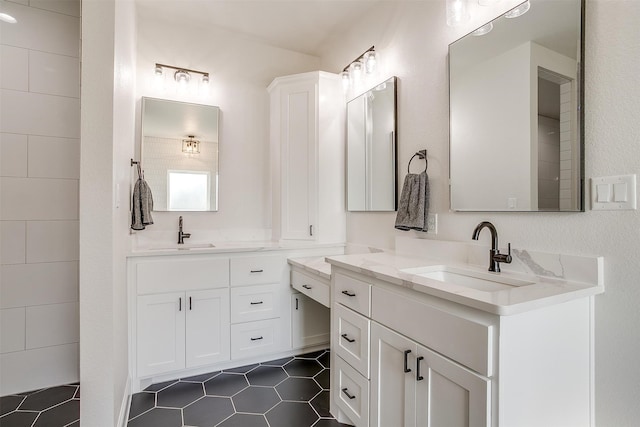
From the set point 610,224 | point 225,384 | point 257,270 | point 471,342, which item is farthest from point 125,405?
point 610,224

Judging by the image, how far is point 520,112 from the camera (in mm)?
1409

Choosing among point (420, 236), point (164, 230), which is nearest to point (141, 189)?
point (164, 230)

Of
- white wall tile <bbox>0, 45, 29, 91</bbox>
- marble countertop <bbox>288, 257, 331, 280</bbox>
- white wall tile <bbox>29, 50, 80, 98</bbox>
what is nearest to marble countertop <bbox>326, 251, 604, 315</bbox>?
marble countertop <bbox>288, 257, 331, 280</bbox>

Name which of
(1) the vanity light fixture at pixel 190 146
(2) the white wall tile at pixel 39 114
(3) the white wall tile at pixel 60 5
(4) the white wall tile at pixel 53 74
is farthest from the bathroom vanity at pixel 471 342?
(3) the white wall tile at pixel 60 5

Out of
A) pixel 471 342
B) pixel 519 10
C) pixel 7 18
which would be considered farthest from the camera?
pixel 7 18

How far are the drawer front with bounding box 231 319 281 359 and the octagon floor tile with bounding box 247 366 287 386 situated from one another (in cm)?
11

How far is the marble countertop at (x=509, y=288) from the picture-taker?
951 millimetres

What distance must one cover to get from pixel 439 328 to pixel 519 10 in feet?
4.62

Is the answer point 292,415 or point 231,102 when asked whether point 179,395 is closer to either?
point 292,415

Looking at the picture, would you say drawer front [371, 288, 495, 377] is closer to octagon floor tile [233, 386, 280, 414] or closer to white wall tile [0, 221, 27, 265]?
octagon floor tile [233, 386, 280, 414]

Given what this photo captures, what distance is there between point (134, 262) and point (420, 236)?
1.82 m

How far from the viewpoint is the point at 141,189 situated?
228 centimetres

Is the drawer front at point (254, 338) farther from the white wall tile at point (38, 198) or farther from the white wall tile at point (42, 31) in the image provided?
the white wall tile at point (42, 31)

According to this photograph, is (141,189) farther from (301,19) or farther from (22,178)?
(301,19)
